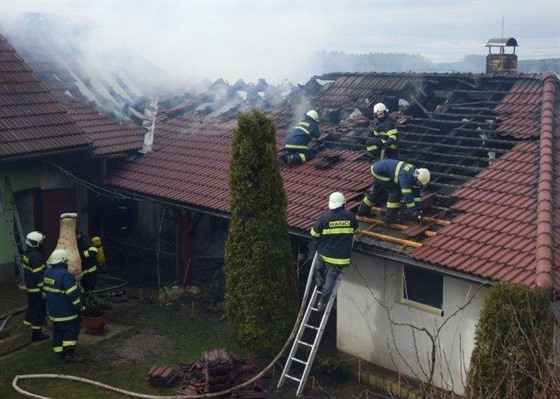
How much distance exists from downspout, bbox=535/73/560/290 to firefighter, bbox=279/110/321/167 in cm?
418

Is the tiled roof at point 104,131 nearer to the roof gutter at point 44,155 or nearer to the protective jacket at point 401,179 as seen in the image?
the roof gutter at point 44,155

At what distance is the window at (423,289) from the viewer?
387 inches

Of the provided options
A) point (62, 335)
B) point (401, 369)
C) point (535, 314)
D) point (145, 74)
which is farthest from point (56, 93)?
point (535, 314)

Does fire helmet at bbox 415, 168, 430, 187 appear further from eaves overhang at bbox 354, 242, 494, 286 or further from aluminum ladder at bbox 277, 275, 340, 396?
aluminum ladder at bbox 277, 275, 340, 396

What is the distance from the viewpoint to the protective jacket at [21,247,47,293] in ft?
35.7

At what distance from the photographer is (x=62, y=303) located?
10430 millimetres

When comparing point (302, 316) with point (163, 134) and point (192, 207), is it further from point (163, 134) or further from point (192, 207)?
point (163, 134)

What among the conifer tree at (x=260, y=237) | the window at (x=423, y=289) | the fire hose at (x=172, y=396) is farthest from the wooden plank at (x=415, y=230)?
the conifer tree at (x=260, y=237)

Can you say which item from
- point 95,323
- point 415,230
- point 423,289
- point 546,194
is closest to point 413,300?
point 423,289

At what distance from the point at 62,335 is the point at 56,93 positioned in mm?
7914

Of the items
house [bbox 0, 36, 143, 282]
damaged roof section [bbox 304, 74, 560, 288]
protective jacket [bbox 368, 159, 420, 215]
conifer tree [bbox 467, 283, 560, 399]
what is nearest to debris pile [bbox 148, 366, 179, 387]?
damaged roof section [bbox 304, 74, 560, 288]

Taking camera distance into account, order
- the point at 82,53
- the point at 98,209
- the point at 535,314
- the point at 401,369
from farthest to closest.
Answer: the point at 82,53, the point at 98,209, the point at 401,369, the point at 535,314

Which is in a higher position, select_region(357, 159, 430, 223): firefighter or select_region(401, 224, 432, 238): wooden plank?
select_region(357, 159, 430, 223): firefighter

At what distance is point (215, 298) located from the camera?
13336 millimetres
